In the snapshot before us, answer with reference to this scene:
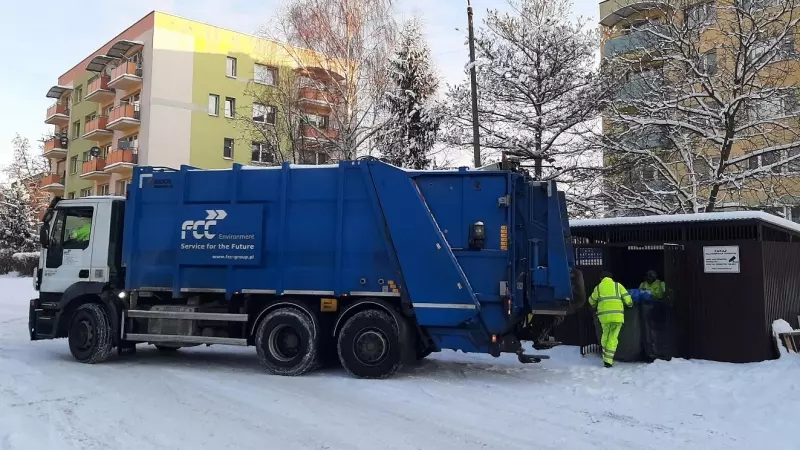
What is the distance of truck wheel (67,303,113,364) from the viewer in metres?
9.78

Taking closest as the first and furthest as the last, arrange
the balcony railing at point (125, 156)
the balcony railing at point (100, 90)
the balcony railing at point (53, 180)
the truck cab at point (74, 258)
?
the truck cab at point (74, 258), the balcony railing at point (125, 156), the balcony railing at point (100, 90), the balcony railing at point (53, 180)

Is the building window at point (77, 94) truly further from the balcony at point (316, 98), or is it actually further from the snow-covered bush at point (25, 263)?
the balcony at point (316, 98)

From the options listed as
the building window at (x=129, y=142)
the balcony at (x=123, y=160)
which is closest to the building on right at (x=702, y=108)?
the balcony at (x=123, y=160)

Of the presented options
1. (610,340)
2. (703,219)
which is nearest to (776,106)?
(703,219)

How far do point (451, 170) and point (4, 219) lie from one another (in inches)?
1805

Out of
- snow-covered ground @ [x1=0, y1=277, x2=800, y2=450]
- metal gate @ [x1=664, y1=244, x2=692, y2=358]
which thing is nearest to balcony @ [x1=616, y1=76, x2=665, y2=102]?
metal gate @ [x1=664, y1=244, x2=692, y2=358]

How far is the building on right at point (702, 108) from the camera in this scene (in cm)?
1560

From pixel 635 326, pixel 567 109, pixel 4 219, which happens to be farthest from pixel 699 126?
pixel 4 219

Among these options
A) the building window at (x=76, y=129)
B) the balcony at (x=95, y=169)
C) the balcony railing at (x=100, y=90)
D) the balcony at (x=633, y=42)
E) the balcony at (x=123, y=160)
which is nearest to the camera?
the balcony at (x=633, y=42)

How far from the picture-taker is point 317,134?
82.7 ft

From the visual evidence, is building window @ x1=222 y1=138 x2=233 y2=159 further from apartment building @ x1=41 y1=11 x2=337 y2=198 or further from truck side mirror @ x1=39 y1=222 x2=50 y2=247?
truck side mirror @ x1=39 y1=222 x2=50 y2=247

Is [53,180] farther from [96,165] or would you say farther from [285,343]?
[285,343]

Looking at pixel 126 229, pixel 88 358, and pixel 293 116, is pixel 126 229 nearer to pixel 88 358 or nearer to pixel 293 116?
pixel 88 358

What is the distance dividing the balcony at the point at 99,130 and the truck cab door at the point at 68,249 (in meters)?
33.8
